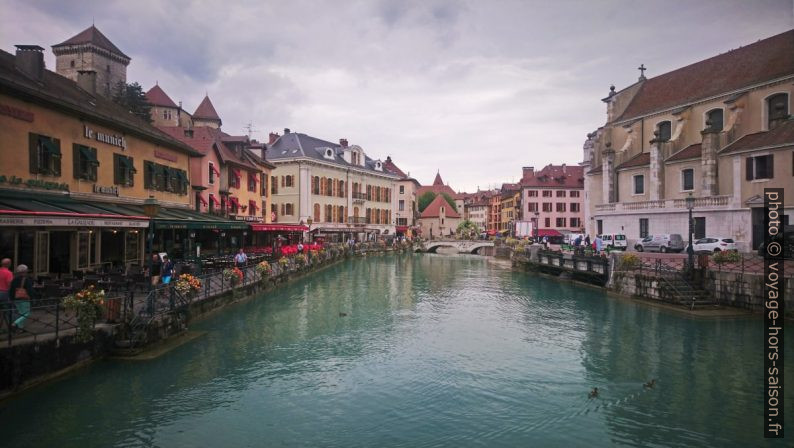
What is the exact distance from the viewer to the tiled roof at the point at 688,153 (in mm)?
36031

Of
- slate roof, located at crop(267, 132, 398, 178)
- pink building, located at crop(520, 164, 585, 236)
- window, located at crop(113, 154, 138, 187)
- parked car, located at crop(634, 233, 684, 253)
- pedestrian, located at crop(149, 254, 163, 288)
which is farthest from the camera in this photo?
pink building, located at crop(520, 164, 585, 236)

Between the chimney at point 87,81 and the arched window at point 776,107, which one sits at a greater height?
the arched window at point 776,107

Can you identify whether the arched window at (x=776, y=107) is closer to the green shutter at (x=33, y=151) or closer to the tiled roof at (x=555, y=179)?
the green shutter at (x=33, y=151)

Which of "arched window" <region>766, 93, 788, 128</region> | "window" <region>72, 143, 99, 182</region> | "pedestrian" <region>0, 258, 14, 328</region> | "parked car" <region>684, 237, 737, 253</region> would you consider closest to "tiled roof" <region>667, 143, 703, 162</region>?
"arched window" <region>766, 93, 788, 128</region>

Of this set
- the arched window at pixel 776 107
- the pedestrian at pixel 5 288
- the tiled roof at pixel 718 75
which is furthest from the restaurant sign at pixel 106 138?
the tiled roof at pixel 718 75

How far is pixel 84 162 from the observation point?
753 inches

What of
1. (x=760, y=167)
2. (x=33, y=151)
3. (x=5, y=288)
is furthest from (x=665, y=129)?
(x=5, y=288)

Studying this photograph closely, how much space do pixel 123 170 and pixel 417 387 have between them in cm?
1777

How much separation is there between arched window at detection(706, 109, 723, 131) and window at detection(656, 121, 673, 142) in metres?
3.53

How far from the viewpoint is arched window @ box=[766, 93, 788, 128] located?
3156cm

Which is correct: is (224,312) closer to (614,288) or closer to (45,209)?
(45,209)

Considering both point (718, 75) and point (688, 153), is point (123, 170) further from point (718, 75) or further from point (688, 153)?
point (718, 75)

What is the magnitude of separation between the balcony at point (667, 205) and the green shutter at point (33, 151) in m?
37.6

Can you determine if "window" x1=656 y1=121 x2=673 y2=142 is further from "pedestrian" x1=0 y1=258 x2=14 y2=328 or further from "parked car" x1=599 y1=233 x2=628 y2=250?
"pedestrian" x1=0 y1=258 x2=14 y2=328
